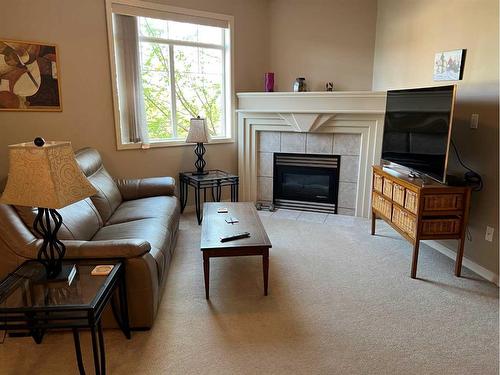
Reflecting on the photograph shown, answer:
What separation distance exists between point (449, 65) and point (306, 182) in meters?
2.21

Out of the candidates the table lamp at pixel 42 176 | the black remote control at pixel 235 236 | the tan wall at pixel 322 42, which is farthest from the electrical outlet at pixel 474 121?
the table lamp at pixel 42 176

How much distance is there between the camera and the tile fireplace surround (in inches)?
166

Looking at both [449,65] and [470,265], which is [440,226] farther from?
[449,65]

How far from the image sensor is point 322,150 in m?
4.57

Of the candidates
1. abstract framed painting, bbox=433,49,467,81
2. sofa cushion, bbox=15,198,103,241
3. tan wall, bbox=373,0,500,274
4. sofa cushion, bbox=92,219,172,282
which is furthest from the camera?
abstract framed painting, bbox=433,49,467,81

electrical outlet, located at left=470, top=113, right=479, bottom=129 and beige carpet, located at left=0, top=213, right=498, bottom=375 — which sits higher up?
electrical outlet, located at left=470, top=113, right=479, bottom=129

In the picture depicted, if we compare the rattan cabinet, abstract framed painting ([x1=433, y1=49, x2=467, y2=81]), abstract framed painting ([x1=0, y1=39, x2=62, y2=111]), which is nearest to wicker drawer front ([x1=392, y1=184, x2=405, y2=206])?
the rattan cabinet

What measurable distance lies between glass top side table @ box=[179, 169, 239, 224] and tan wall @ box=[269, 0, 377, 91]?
1.55m

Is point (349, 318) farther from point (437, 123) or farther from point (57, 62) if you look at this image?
point (57, 62)

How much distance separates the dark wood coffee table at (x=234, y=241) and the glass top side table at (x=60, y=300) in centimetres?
65

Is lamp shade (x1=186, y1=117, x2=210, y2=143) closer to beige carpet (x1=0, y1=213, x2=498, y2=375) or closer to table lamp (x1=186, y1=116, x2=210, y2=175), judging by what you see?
table lamp (x1=186, y1=116, x2=210, y2=175)

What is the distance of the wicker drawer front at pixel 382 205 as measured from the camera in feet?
11.1

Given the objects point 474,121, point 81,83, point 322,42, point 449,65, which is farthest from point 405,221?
point 81,83

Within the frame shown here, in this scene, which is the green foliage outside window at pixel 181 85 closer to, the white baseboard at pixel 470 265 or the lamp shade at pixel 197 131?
the lamp shade at pixel 197 131
